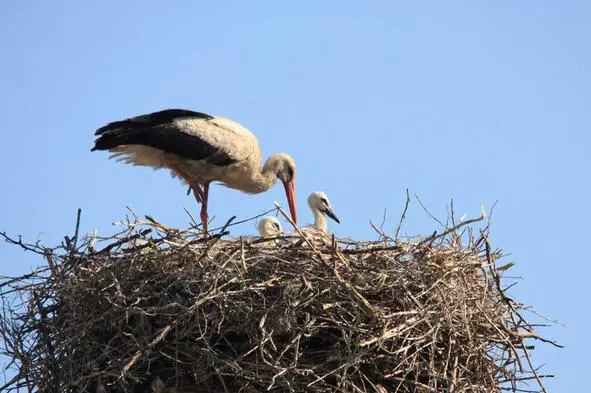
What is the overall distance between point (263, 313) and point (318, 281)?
41 cm

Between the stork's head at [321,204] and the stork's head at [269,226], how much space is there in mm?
838

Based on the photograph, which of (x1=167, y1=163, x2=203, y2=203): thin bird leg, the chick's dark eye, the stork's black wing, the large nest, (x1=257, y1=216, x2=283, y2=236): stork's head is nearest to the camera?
the large nest

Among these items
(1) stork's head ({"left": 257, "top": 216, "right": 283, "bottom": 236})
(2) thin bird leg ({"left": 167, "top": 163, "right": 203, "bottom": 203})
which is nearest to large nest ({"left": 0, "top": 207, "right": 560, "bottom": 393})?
(1) stork's head ({"left": 257, "top": 216, "right": 283, "bottom": 236})

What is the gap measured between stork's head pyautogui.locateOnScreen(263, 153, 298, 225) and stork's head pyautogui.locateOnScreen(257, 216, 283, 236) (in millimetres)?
1375

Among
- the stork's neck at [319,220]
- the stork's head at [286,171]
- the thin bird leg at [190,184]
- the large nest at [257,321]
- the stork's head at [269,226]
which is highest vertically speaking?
the stork's head at [286,171]

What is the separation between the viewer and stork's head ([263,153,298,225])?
1062cm

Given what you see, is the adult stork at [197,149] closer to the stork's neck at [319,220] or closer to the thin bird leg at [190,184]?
the thin bird leg at [190,184]

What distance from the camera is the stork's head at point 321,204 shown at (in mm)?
10000

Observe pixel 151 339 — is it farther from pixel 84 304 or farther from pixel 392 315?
pixel 392 315

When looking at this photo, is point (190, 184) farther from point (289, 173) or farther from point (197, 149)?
point (289, 173)

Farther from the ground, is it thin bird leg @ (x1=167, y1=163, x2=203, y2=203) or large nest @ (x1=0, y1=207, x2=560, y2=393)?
thin bird leg @ (x1=167, y1=163, x2=203, y2=203)

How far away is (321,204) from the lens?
1001 centimetres

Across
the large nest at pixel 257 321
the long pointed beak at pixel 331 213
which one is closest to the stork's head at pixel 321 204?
the long pointed beak at pixel 331 213

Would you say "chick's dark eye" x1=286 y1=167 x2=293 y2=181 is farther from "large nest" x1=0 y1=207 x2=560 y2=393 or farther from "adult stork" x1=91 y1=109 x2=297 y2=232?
"large nest" x1=0 y1=207 x2=560 y2=393
